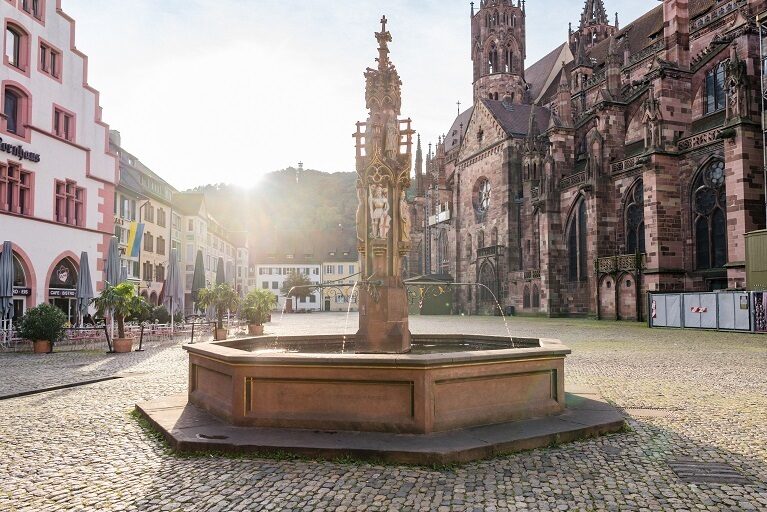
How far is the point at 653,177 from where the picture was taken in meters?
31.4

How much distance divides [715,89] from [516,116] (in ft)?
71.7

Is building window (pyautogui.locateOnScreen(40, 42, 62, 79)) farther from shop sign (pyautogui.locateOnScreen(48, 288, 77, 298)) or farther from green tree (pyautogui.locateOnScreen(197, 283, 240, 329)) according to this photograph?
green tree (pyautogui.locateOnScreen(197, 283, 240, 329))

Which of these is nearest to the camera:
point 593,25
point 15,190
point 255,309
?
point 15,190

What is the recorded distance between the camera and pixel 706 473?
524cm

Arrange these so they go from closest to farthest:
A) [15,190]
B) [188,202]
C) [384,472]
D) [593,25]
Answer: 1. [384,472]
2. [15,190]
3. [188,202]
4. [593,25]

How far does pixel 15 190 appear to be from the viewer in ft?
71.6

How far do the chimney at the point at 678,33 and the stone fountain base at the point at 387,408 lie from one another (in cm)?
3216

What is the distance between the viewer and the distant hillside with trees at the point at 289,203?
122 m

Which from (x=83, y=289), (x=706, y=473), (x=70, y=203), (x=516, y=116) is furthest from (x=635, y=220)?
(x=706, y=473)

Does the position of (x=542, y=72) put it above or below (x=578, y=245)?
above

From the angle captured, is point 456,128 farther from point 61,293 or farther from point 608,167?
point 61,293

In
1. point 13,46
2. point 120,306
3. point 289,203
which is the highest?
point 289,203

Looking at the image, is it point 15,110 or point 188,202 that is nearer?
point 15,110

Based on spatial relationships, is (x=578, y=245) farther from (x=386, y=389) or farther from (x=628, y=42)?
(x=386, y=389)
